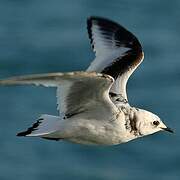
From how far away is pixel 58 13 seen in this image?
63.1 feet

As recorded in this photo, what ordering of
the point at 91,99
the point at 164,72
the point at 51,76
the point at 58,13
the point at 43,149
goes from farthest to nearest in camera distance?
the point at 58,13
the point at 164,72
the point at 43,149
the point at 91,99
the point at 51,76

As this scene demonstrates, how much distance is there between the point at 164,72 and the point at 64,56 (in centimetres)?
149

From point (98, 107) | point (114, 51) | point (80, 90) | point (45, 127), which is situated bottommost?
point (45, 127)

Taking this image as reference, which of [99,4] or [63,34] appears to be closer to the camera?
[63,34]

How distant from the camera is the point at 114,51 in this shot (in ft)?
39.8

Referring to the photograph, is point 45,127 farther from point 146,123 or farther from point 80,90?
point 146,123

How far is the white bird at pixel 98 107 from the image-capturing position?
33.6 feet

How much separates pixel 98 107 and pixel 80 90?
1.33 ft

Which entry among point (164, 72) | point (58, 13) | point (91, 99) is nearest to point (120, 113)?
point (91, 99)

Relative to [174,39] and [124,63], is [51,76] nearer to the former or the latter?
[124,63]

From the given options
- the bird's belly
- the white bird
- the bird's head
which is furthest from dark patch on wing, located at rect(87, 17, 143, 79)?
the bird's belly

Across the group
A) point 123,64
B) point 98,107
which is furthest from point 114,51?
point 98,107

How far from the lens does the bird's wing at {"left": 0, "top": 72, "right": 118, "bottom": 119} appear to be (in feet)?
32.0

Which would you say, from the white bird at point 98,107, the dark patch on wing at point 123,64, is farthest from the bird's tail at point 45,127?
the dark patch on wing at point 123,64
